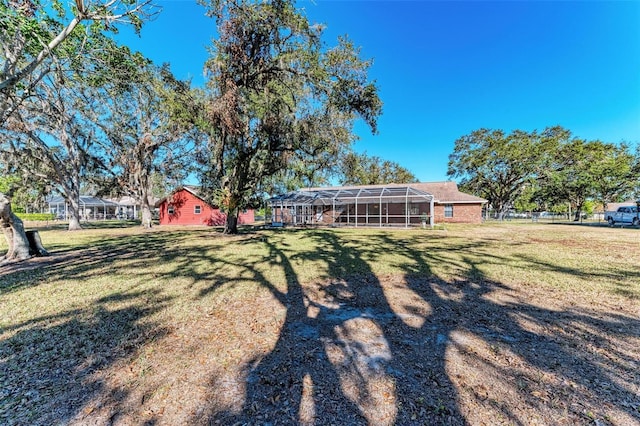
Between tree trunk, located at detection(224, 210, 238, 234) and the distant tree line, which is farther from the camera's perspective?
the distant tree line

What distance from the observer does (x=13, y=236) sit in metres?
7.60

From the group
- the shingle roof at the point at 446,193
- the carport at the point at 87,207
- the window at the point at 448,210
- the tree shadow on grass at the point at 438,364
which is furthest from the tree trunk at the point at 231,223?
the carport at the point at 87,207

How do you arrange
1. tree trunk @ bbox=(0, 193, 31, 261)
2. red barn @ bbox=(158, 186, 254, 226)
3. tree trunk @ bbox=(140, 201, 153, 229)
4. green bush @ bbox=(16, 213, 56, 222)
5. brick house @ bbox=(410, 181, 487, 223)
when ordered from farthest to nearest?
green bush @ bbox=(16, 213, 56, 222), red barn @ bbox=(158, 186, 254, 226), brick house @ bbox=(410, 181, 487, 223), tree trunk @ bbox=(140, 201, 153, 229), tree trunk @ bbox=(0, 193, 31, 261)

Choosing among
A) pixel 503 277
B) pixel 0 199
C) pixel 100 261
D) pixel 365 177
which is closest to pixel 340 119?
pixel 503 277

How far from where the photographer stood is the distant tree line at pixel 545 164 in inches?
1021

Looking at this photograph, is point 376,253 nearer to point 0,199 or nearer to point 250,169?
point 250,169

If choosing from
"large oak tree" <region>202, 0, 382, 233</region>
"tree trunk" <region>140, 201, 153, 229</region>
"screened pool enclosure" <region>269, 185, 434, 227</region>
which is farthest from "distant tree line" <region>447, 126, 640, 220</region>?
"tree trunk" <region>140, 201, 153, 229</region>

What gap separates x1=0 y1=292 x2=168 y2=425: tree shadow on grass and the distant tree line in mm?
32030

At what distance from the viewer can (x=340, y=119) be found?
1297cm

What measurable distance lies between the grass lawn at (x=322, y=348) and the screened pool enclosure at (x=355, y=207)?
13993mm

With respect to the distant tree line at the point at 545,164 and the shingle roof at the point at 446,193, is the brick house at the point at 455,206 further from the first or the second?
the distant tree line at the point at 545,164

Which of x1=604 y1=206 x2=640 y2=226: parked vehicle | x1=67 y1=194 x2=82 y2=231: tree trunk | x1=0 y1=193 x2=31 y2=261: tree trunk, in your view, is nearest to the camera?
x1=0 y1=193 x2=31 y2=261: tree trunk

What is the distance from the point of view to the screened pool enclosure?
19.8 meters

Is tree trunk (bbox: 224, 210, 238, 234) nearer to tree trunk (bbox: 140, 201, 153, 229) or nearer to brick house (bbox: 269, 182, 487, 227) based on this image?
brick house (bbox: 269, 182, 487, 227)
